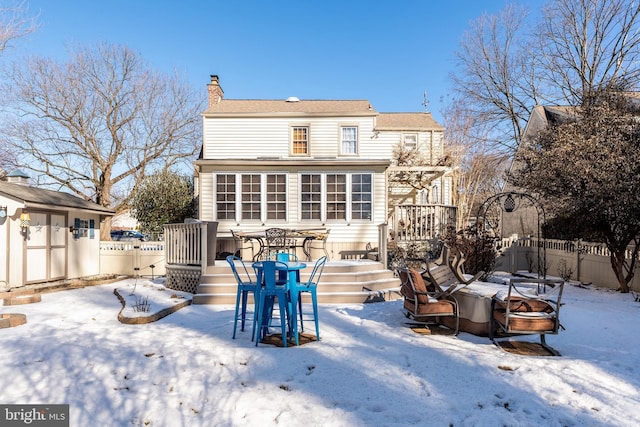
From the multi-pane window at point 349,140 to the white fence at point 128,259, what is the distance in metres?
8.08

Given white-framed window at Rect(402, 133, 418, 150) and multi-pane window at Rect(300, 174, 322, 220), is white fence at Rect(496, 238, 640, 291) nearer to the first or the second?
multi-pane window at Rect(300, 174, 322, 220)

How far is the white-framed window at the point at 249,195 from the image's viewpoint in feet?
44.8

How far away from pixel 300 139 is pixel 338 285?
8.97 metres

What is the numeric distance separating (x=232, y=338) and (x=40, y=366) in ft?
7.21

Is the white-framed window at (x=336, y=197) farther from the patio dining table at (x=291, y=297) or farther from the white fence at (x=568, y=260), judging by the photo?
the patio dining table at (x=291, y=297)

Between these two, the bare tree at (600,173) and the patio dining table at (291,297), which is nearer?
the patio dining table at (291,297)

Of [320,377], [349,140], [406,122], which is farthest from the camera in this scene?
[406,122]

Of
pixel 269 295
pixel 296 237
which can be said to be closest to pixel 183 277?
pixel 296 237

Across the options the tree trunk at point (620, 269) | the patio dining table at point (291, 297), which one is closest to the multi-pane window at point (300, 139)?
the tree trunk at point (620, 269)

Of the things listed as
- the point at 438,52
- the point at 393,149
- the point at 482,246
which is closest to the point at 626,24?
the point at 438,52

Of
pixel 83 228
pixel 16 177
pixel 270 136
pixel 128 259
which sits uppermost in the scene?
pixel 270 136

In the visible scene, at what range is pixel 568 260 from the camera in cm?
1199

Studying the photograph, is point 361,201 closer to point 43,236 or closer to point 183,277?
point 183,277

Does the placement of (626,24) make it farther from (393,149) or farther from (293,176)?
(293,176)
